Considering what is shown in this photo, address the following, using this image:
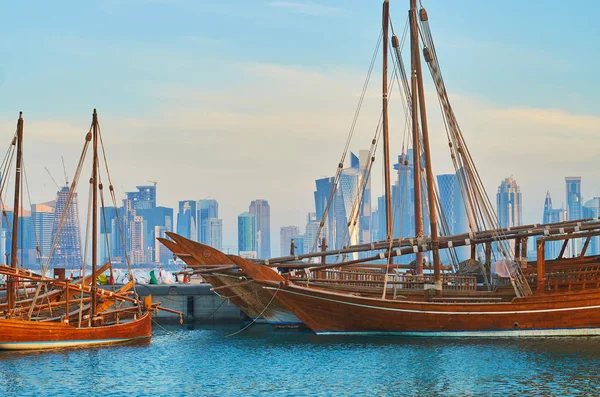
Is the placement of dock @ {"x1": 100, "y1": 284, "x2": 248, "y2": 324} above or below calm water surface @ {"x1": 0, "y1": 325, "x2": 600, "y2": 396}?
above

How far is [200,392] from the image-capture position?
34469 mm

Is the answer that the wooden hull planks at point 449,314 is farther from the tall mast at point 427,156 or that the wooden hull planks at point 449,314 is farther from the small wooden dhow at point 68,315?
the small wooden dhow at point 68,315

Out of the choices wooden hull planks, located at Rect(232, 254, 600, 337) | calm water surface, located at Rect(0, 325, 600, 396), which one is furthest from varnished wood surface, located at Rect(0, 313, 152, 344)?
wooden hull planks, located at Rect(232, 254, 600, 337)

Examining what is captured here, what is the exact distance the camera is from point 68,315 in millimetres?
44844

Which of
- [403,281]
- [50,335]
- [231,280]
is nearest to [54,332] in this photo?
[50,335]

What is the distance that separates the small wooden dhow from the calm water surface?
2.92 ft

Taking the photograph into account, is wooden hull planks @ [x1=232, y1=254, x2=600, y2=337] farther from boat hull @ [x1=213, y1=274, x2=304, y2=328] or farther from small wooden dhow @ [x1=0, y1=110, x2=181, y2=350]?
small wooden dhow @ [x1=0, y1=110, x2=181, y2=350]

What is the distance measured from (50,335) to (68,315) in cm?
174

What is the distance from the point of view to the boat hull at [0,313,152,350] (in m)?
42.5

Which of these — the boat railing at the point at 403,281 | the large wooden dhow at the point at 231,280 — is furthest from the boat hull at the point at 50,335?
the boat railing at the point at 403,281

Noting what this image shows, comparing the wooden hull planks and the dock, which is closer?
the wooden hull planks

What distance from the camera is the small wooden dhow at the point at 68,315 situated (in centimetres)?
4291

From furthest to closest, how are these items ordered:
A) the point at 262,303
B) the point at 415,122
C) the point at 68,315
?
the point at 262,303, the point at 415,122, the point at 68,315

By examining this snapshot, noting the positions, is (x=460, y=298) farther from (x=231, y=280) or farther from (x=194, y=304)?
(x=194, y=304)
